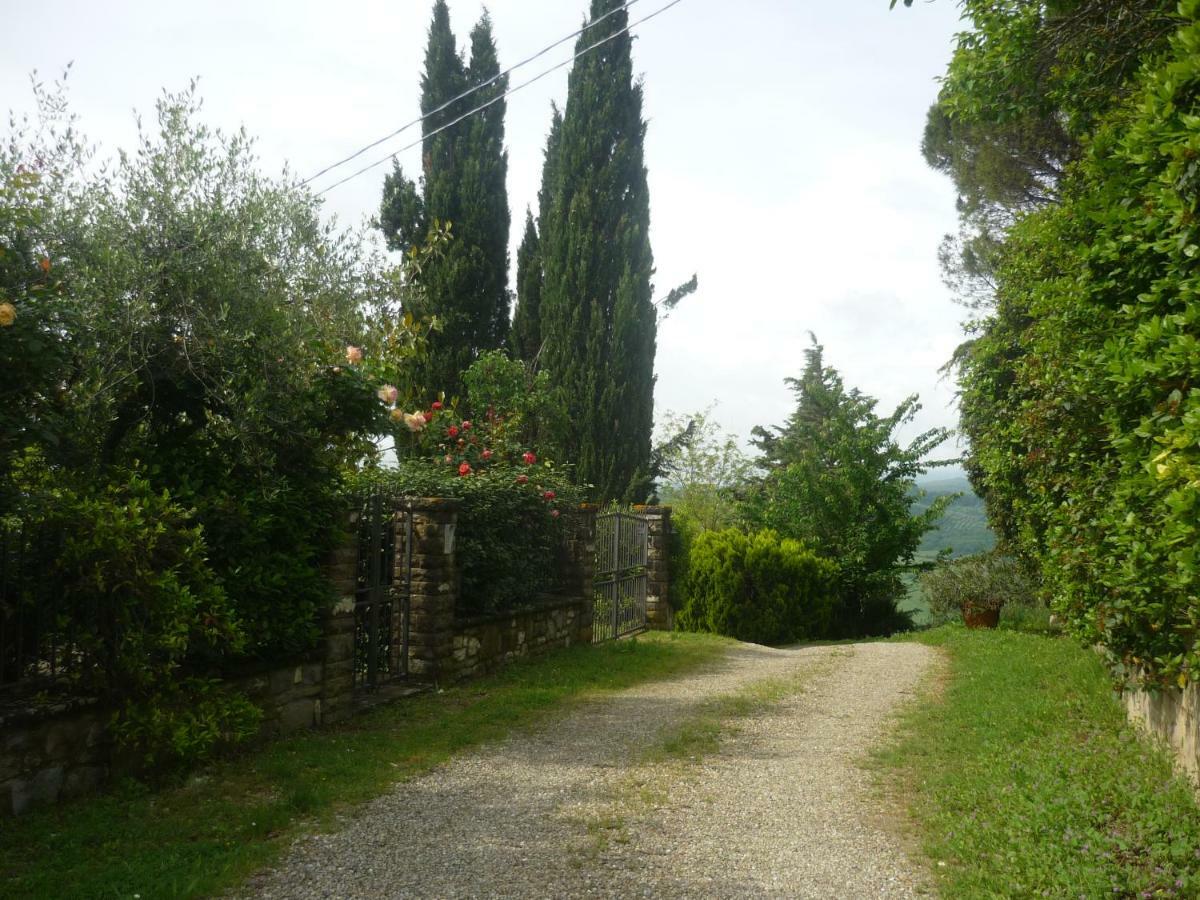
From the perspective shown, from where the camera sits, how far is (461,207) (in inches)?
862

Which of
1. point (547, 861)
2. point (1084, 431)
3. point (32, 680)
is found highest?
point (1084, 431)

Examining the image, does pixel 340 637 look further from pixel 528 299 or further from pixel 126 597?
pixel 528 299

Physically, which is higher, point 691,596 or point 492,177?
point 492,177

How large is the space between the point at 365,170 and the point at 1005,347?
27.6 ft

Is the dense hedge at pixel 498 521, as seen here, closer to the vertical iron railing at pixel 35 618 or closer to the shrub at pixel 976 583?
the vertical iron railing at pixel 35 618

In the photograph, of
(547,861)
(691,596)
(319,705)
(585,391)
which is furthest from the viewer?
(585,391)

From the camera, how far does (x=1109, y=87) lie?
6156mm

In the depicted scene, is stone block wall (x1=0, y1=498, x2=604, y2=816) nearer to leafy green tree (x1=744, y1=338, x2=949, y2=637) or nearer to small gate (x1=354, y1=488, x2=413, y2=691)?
small gate (x1=354, y1=488, x2=413, y2=691)

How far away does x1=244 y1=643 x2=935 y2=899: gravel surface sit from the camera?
4.17 meters

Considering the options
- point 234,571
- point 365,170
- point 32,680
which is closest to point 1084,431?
point 234,571

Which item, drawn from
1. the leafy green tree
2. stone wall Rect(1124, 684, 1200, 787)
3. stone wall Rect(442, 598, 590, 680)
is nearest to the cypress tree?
the leafy green tree

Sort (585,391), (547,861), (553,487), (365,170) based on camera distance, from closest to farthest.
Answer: (547,861), (553,487), (365,170), (585,391)

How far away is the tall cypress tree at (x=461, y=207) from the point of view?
21.2 meters

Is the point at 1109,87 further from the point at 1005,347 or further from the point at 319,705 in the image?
the point at 319,705
